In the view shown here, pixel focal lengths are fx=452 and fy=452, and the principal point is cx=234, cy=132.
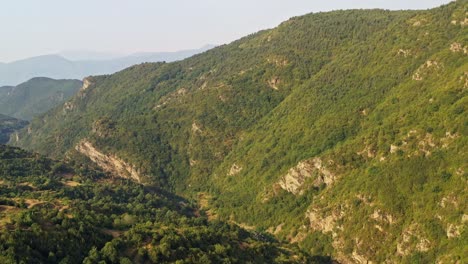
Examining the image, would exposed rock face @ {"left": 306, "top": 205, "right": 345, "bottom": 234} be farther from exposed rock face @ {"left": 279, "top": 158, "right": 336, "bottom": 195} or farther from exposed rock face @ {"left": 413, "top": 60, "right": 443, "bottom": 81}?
exposed rock face @ {"left": 413, "top": 60, "right": 443, "bottom": 81}

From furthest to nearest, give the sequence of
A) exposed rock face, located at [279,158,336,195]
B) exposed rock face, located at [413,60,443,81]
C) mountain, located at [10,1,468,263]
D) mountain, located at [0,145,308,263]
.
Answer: exposed rock face, located at [413,60,443,81]
exposed rock face, located at [279,158,336,195]
mountain, located at [10,1,468,263]
mountain, located at [0,145,308,263]

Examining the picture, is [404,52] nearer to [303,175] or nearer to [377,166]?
[303,175]

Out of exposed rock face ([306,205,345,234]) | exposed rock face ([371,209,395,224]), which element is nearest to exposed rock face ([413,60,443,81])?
exposed rock face ([371,209,395,224])

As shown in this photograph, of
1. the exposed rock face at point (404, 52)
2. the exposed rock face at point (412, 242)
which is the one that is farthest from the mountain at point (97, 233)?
the exposed rock face at point (404, 52)

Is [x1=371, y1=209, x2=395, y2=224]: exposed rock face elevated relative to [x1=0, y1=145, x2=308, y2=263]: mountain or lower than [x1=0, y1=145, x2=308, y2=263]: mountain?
lower

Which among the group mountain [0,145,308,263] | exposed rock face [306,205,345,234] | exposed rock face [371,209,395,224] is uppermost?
mountain [0,145,308,263]

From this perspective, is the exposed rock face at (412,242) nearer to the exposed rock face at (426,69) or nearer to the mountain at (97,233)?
the mountain at (97,233)
